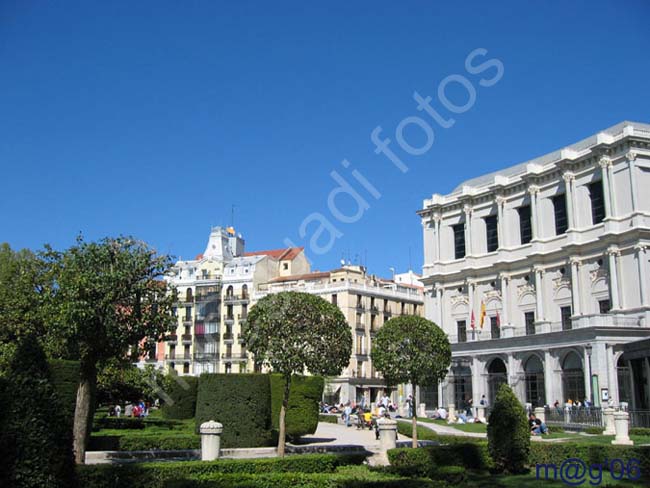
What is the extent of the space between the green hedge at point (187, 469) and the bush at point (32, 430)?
2889mm

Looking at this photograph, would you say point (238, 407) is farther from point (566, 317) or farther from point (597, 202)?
point (597, 202)

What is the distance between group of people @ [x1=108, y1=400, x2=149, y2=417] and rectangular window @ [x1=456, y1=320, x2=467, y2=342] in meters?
24.5

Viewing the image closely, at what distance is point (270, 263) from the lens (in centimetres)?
8306

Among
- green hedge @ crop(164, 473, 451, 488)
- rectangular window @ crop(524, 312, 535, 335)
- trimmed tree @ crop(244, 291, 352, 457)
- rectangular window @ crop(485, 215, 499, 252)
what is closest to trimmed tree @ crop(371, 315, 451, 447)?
trimmed tree @ crop(244, 291, 352, 457)

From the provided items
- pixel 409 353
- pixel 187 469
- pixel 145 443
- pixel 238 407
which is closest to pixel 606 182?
pixel 409 353

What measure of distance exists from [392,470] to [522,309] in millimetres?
35462

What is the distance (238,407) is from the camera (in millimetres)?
25156

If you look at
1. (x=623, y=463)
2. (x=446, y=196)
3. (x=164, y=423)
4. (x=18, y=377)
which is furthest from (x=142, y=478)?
(x=446, y=196)

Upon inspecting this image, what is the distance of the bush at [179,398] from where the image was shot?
41.2 m

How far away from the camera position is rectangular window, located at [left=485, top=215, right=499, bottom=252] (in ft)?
180

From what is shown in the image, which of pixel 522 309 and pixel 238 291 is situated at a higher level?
pixel 238 291

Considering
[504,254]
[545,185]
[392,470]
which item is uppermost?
[545,185]

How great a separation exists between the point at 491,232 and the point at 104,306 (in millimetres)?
40104

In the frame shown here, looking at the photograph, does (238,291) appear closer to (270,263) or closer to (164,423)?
(270,263)
